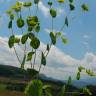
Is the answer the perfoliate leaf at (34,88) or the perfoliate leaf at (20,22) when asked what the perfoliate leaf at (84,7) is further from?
the perfoliate leaf at (34,88)

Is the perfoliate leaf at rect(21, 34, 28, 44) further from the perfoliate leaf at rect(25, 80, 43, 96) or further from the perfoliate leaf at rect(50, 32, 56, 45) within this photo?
the perfoliate leaf at rect(25, 80, 43, 96)

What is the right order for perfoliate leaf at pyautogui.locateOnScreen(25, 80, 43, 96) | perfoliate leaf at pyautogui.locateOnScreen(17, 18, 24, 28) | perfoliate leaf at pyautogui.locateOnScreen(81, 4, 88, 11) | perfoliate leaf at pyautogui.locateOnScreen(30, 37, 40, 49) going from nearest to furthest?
perfoliate leaf at pyautogui.locateOnScreen(30, 37, 40, 49), perfoliate leaf at pyautogui.locateOnScreen(17, 18, 24, 28), perfoliate leaf at pyautogui.locateOnScreen(25, 80, 43, 96), perfoliate leaf at pyautogui.locateOnScreen(81, 4, 88, 11)

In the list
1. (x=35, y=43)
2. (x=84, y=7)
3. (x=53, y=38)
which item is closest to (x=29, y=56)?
(x=35, y=43)

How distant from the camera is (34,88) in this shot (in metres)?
6.21

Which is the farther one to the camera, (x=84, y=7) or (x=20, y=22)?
(x=84, y=7)

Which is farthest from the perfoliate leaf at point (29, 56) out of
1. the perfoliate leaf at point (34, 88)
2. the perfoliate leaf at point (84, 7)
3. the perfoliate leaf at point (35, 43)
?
the perfoliate leaf at point (84, 7)

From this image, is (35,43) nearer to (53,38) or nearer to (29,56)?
(29,56)

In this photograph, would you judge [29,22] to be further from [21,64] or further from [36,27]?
[21,64]

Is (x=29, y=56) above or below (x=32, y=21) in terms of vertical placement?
below

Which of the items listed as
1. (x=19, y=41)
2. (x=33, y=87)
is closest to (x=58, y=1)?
(x=19, y=41)

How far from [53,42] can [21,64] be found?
0.64 metres

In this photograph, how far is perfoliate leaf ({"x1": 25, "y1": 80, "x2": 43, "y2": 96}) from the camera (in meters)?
6.19

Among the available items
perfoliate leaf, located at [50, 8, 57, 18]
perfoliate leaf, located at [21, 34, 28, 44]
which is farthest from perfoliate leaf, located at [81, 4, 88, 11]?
perfoliate leaf, located at [21, 34, 28, 44]

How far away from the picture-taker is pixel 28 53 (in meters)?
6.21
